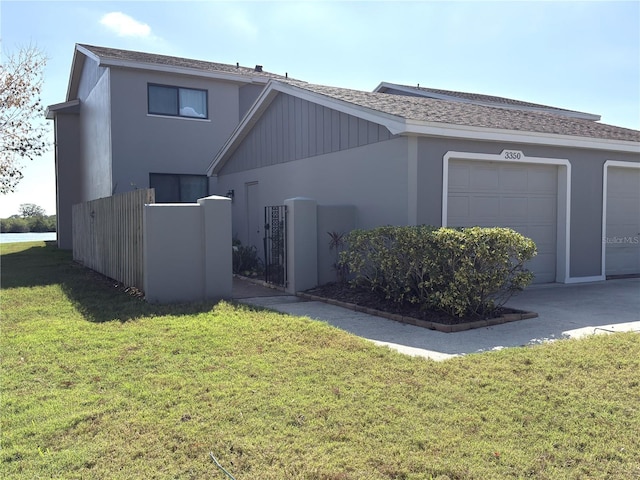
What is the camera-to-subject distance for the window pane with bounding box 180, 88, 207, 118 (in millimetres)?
17219

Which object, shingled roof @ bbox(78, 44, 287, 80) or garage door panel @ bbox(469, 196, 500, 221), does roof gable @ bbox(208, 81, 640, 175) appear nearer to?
garage door panel @ bbox(469, 196, 500, 221)

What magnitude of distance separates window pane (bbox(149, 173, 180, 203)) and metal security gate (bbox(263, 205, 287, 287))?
6658 millimetres

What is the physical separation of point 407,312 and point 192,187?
11.7m

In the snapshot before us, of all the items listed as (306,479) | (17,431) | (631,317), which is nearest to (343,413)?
(306,479)

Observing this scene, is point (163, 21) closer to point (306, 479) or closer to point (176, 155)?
point (176, 155)

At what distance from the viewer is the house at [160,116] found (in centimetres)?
1623

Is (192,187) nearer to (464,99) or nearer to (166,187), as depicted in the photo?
(166,187)

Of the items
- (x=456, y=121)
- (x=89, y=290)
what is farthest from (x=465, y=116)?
(x=89, y=290)

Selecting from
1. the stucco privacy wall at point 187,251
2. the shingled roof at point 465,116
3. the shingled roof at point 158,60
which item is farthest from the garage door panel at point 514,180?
the shingled roof at point 158,60

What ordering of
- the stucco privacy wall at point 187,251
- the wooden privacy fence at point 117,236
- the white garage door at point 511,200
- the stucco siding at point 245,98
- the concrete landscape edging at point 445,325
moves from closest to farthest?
1. the concrete landscape edging at point 445,325
2. the stucco privacy wall at point 187,251
3. the wooden privacy fence at point 117,236
4. the white garage door at point 511,200
5. the stucco siding at point 245,98

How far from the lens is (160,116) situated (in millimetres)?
16797

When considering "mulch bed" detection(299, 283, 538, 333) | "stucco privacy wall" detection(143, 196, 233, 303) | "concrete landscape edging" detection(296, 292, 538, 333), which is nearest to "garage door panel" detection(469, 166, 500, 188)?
"mulch bed" detection(299, 283, 538, 333)

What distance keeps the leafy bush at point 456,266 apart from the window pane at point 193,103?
1148cm

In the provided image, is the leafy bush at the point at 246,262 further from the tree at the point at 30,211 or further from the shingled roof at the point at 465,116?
the tree at the point at 30,211
